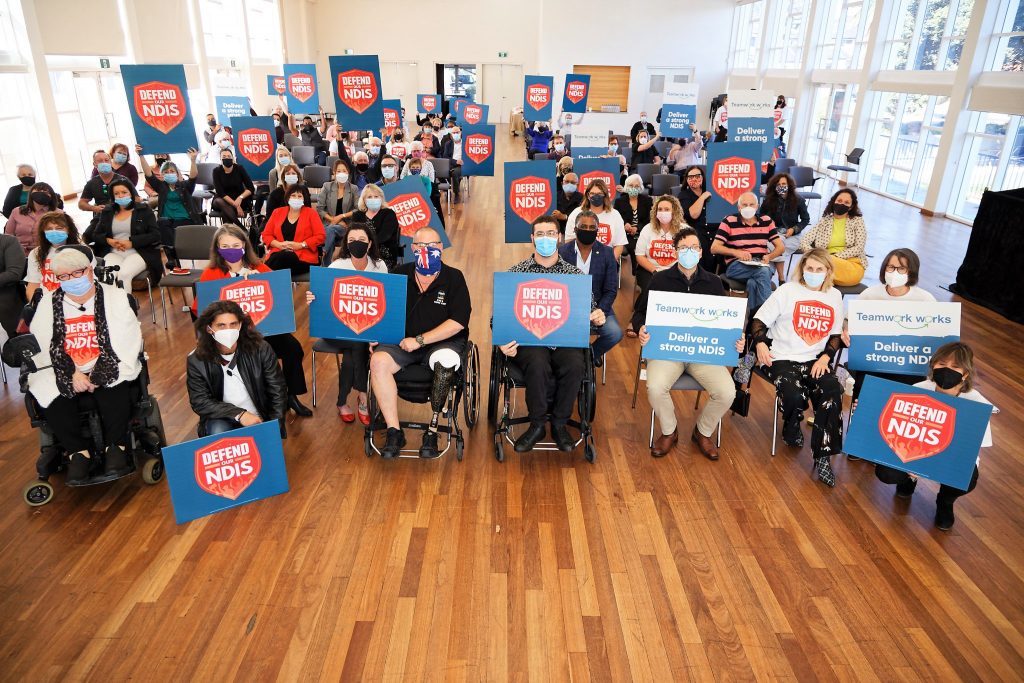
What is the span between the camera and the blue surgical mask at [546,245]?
189 inches

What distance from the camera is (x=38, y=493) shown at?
4055mm

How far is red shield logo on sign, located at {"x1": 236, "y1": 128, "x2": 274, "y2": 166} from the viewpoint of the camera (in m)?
9.89

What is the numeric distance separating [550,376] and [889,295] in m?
2.57

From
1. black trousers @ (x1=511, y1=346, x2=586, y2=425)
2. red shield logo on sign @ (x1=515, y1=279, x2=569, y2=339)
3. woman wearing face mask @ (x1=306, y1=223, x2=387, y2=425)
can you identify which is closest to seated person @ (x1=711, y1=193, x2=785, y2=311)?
black trousers @ (x1=511, y1=346, x2=586, y2=425)

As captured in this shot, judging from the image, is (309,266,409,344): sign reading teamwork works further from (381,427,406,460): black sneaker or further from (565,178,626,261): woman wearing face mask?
(565,178,626,261): woman wearing face mask

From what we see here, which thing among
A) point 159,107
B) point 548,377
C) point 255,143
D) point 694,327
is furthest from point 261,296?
point 255,143

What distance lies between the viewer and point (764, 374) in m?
4.78

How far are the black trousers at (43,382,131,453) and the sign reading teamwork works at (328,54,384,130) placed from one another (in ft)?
16.5

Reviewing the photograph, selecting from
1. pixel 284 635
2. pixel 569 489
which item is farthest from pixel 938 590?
pixel 284 635

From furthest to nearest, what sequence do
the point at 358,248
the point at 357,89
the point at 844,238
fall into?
the point at 357,89 < the point at 844,238 < the point at 358,248

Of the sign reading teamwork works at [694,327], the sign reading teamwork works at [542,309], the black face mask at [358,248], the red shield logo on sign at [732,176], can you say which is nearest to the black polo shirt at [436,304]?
the sign reading teamwork works at [542,309]

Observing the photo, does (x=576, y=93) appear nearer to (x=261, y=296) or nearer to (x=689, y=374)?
(x=689, y=374)

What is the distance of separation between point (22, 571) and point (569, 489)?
317cm

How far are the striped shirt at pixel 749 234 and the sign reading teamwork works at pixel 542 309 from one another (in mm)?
2800
